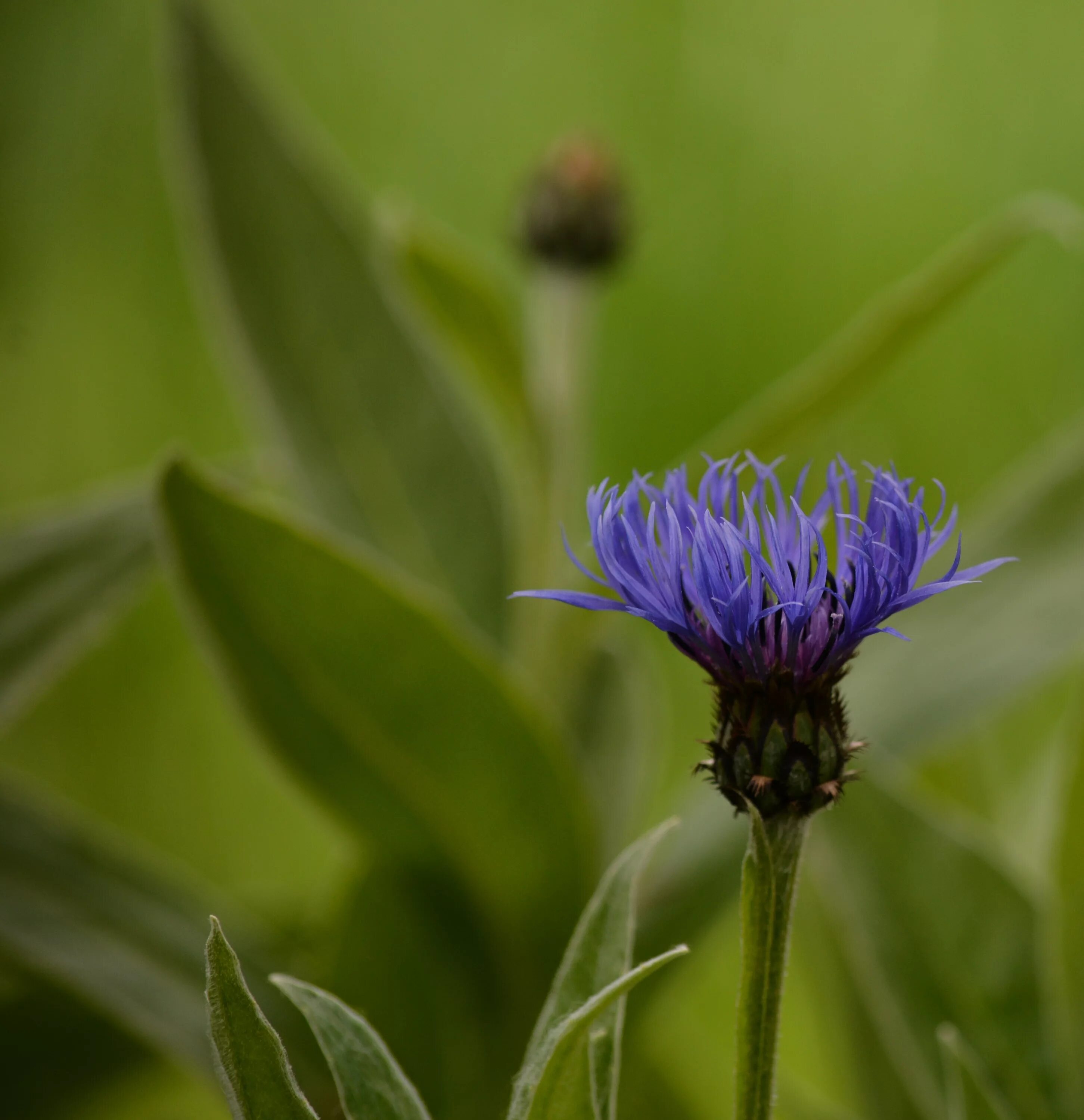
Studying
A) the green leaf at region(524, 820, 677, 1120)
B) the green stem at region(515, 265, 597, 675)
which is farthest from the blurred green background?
the green leaf at region(524, 820, 677, 1120)

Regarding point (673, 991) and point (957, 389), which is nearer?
point (673, 991)

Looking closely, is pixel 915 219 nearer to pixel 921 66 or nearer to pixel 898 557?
pixel 921 66

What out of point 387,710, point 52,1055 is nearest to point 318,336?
point 387,710

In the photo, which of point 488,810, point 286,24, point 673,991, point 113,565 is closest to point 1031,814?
point 673,991

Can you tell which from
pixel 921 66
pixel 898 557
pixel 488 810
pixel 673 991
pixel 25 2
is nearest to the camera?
pixel 898 557

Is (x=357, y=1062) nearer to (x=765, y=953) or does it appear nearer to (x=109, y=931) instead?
(x=765, y=953)

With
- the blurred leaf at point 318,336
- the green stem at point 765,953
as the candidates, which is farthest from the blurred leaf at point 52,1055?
the green stem at point 765,953
